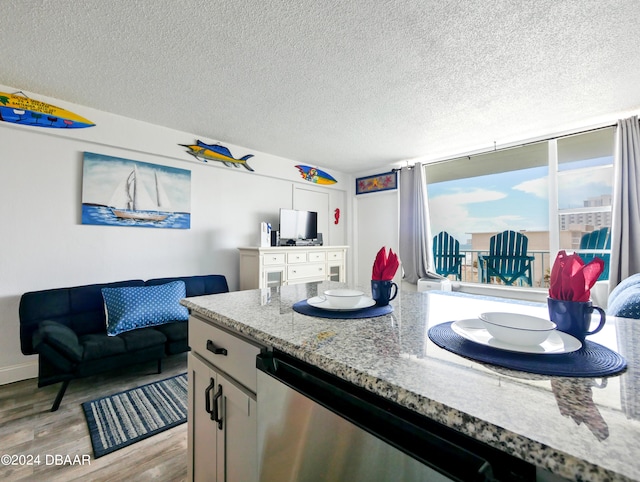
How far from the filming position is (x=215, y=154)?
A: 3621mm

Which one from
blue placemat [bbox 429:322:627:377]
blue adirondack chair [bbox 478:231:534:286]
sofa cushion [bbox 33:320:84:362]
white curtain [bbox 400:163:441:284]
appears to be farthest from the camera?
white curtain [bbox 400:163:441:284]

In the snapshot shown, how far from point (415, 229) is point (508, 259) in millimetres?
1232

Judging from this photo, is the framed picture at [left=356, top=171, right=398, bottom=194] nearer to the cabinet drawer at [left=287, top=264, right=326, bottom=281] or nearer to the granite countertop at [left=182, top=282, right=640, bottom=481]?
the cabinet drawer at [left=287, top=264, right=326, bottom=281]

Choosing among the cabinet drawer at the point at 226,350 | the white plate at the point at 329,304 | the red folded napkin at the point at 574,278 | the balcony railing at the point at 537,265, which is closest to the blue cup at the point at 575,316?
the red folded napkin at the point at 574,278

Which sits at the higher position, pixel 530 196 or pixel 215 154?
pixel 215 154

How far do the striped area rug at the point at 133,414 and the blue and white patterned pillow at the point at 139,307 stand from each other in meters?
0.51

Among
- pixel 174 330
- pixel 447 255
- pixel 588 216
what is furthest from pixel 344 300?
pixel 447 255

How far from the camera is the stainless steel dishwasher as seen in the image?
425mm

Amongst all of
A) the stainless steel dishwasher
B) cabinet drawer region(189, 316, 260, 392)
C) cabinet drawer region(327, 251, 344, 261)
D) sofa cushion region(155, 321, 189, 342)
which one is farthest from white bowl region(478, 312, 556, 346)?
cabinet drawer region(327, 251, 344, 261)

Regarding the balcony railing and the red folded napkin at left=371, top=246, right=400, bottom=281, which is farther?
the balcony railing

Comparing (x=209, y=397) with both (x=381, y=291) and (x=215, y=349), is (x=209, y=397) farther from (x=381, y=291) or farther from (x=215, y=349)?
(x=381, y=291)

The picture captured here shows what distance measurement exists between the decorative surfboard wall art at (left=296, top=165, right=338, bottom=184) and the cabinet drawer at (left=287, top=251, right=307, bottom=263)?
1.32 metres

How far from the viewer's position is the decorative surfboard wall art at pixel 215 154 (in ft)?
11.3

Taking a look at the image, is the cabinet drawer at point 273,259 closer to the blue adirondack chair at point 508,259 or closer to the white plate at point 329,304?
the white plate at point 329,304
